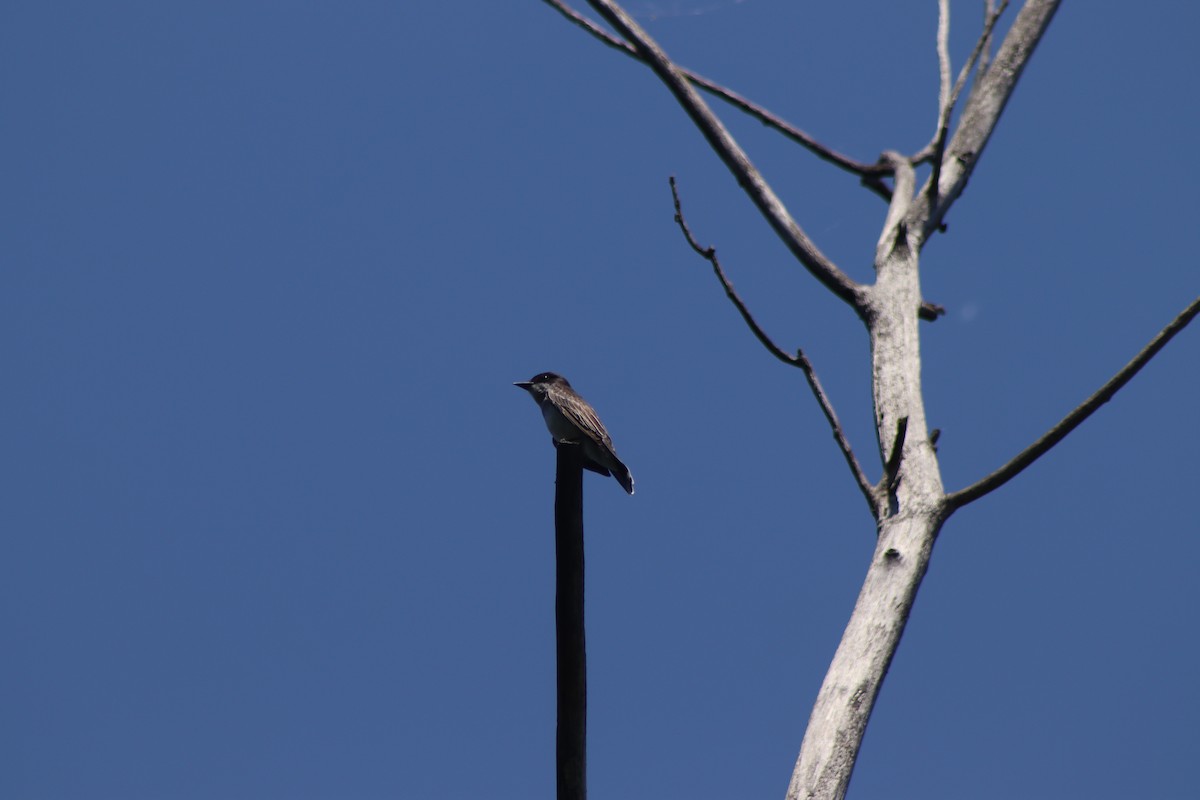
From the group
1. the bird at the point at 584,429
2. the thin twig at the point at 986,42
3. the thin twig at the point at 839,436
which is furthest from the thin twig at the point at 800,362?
the bird at the point at 584,429

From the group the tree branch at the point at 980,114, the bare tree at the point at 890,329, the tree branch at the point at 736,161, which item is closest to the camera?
the bare tree at the point at 890,329

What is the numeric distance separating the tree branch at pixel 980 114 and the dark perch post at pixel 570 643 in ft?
6.78

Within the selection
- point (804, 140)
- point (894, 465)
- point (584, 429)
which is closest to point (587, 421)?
point (584, 429)

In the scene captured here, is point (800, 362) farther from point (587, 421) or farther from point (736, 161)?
point (587, 421)

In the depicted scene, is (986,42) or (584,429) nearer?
(986,42)

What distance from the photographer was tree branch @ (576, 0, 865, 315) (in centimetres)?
411

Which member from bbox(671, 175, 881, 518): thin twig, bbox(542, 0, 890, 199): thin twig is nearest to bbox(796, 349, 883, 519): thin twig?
bbox(671, 175, 881, 518): thin twig

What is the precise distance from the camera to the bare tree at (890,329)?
10.3 feet

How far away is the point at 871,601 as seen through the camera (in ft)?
10.8

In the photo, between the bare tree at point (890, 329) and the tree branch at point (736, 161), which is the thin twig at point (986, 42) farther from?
the tree branch at point (736, 161)

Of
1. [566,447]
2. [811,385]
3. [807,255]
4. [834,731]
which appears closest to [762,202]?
[807,255]

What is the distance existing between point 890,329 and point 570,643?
1.70m

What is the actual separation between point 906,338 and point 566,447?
4.41 feet

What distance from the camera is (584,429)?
26.0 ft
